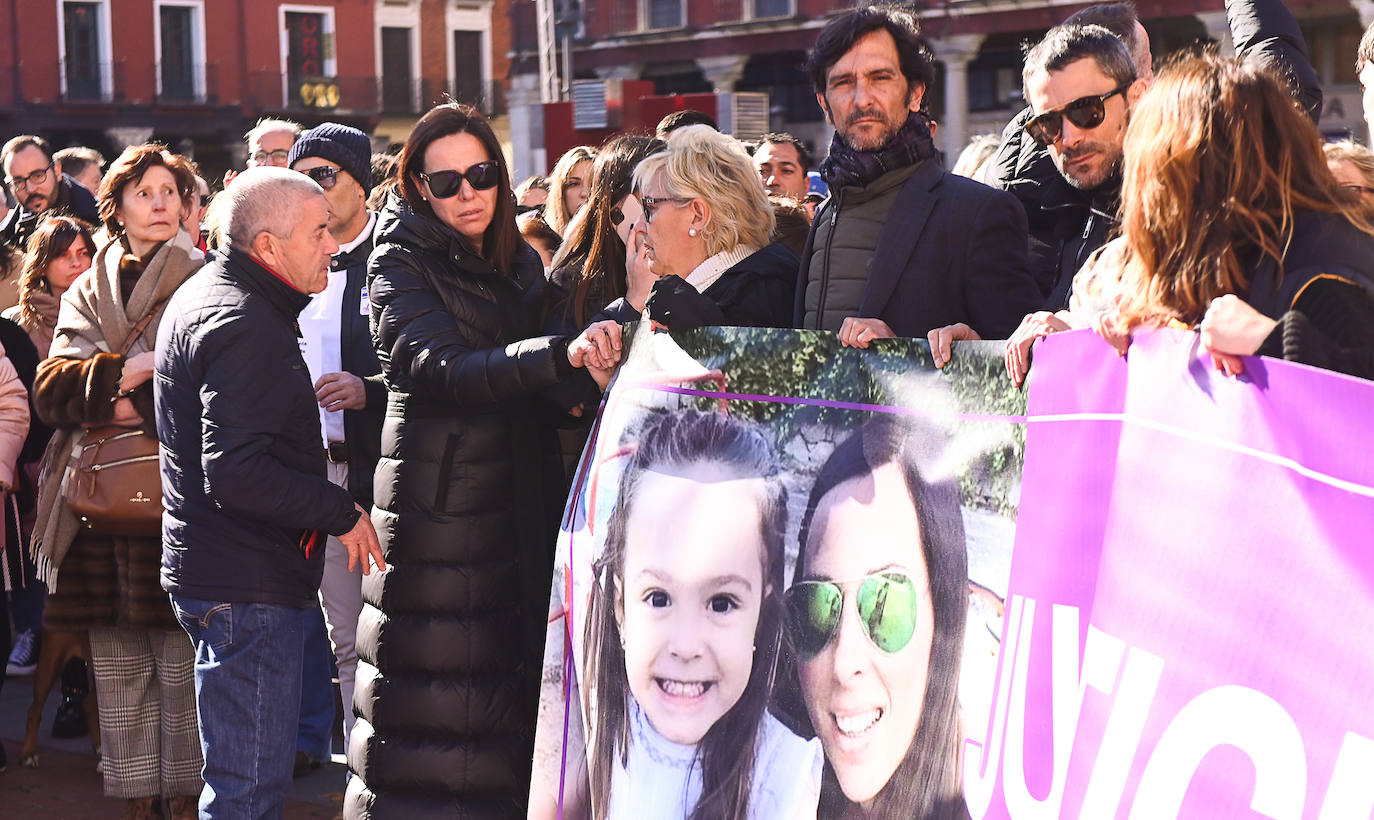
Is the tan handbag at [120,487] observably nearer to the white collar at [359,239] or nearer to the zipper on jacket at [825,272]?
the white collar at [359,239]

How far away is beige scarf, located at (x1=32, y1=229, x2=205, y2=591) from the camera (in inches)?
187

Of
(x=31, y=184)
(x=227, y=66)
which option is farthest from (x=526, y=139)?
(x=227, y=66)

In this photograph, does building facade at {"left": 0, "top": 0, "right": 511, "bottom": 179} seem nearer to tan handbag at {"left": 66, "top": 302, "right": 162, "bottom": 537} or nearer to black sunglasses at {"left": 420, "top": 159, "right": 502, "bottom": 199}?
tan handbag at {"left": 66, "top": 302, "right": 162, "bottom": 537}

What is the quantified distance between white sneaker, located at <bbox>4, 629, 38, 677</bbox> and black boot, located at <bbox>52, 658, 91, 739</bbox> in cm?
119

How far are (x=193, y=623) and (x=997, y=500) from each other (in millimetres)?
2057

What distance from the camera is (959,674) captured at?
2.73m

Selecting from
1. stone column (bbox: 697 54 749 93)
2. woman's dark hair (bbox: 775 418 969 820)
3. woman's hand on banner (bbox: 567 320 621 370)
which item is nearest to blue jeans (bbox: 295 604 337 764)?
woman's hand on banner (bbox: 567 320 621 370)

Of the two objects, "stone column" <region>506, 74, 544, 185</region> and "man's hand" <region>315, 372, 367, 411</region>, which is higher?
"stone column" <region>506, 74, 544, 185</region>

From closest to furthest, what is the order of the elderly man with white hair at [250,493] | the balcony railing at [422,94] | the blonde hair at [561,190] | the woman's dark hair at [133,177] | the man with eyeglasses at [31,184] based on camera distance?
the elderly man with white hair at [250,493]
the woman's dark hair at [133,177]
the blonde hair at [561,190]
the man with eyeglasses at [31,184]
the balcony railing at [422,94]

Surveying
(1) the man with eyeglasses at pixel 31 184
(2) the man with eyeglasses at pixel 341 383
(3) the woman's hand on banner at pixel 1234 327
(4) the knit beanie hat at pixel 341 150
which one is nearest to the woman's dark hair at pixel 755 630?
(3) the woman's hand on banner at pixel 1234 327

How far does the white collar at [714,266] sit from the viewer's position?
3527 millimetres

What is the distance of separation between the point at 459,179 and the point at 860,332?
4.47 ft

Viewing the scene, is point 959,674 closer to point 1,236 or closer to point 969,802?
point 969,802

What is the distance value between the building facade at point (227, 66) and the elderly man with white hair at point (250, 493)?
121 ft
